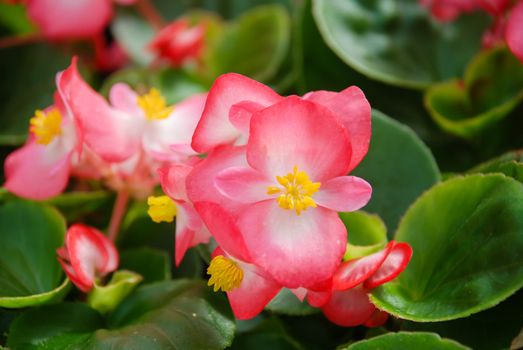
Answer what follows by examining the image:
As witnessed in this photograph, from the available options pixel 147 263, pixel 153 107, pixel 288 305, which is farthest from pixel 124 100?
pixel 288 305

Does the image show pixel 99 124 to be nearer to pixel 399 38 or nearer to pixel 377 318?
pixel 377 318

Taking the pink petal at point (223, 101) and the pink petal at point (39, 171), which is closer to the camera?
the pink petal at point (223, 101)

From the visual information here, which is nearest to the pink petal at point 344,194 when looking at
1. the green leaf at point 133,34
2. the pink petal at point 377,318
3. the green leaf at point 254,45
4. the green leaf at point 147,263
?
the pink petal at point 377,318

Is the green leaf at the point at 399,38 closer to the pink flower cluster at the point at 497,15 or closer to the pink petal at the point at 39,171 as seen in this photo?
the pink flower cluster at the point at 497,15

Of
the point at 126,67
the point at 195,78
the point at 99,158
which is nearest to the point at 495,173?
the point at 99,158

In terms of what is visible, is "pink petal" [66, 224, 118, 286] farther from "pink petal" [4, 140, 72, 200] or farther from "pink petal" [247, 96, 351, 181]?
"pink petal" [247, 96, 351, 181]

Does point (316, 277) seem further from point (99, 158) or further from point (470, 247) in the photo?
point (99, 158)
